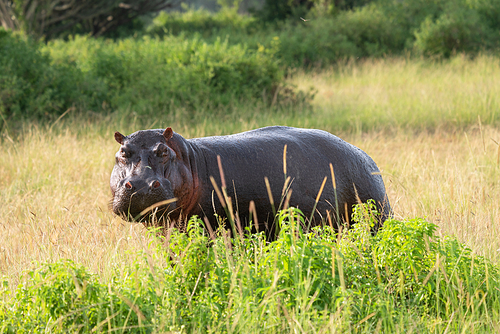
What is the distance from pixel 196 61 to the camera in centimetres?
996

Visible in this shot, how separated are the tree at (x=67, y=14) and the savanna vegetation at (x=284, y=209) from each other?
1.38 feet

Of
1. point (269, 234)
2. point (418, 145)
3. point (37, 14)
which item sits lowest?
point (418, 145)

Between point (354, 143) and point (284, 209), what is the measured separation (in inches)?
185

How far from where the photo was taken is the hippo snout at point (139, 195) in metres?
2.25

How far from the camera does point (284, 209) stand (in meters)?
2.50

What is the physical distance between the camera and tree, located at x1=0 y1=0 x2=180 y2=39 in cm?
1727

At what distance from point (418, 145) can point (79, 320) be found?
5.74 m

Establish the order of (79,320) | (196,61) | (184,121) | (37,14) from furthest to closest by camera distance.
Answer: (37,14)
(196,61)
(184,121)
(79,320)

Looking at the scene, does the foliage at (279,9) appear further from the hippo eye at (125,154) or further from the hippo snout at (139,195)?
the hippo snout at (139,195)

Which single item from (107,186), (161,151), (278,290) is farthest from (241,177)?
(107,186)

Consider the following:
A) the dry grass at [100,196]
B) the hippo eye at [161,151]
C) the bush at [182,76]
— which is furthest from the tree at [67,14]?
the hippo eye at [161,151]

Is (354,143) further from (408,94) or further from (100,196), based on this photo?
(100,196)

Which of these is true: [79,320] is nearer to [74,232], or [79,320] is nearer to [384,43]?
[74,232]

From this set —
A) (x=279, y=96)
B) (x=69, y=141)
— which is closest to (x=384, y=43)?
(x=279, y=96)
